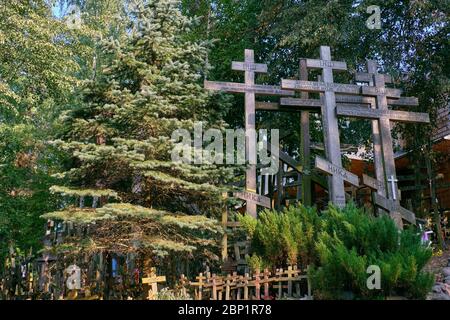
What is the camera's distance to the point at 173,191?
8.80 meters

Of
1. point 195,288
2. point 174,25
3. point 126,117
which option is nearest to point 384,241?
point 195,288

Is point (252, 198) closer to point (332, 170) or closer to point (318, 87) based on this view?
point (332, 170)

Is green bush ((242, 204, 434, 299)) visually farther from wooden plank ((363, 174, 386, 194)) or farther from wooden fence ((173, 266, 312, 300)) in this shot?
wooden plank ((363, 174, 386, 194))

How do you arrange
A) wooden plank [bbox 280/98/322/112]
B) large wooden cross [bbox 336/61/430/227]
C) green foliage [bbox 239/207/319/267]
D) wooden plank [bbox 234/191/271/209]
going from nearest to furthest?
green foliage [bbox 239/207/319/267] < wooden plank [bbox 234/191/271/209] < large wooden cross [bbox 336/61/430/227] < wooden plank [bbox 280/98/322/112]

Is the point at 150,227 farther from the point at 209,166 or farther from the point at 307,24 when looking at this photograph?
the point at 307,24

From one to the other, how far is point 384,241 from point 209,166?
3.28 m

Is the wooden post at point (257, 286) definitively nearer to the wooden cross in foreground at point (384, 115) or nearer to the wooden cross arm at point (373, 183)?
the wooden cross arm at point (373, 183)

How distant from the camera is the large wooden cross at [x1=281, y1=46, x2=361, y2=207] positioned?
371 inches

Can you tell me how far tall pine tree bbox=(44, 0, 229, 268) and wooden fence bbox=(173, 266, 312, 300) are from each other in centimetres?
74

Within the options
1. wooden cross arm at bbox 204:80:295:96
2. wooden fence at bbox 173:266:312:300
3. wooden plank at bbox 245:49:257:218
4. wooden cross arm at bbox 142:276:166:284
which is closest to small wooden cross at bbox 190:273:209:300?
wooden fence at bbox 173:266:312:300

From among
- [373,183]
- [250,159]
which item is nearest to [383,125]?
[373,183]

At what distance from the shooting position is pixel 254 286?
7.55 meters

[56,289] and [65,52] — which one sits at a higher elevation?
[65,52]

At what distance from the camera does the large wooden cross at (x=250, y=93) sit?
30.7 ft
